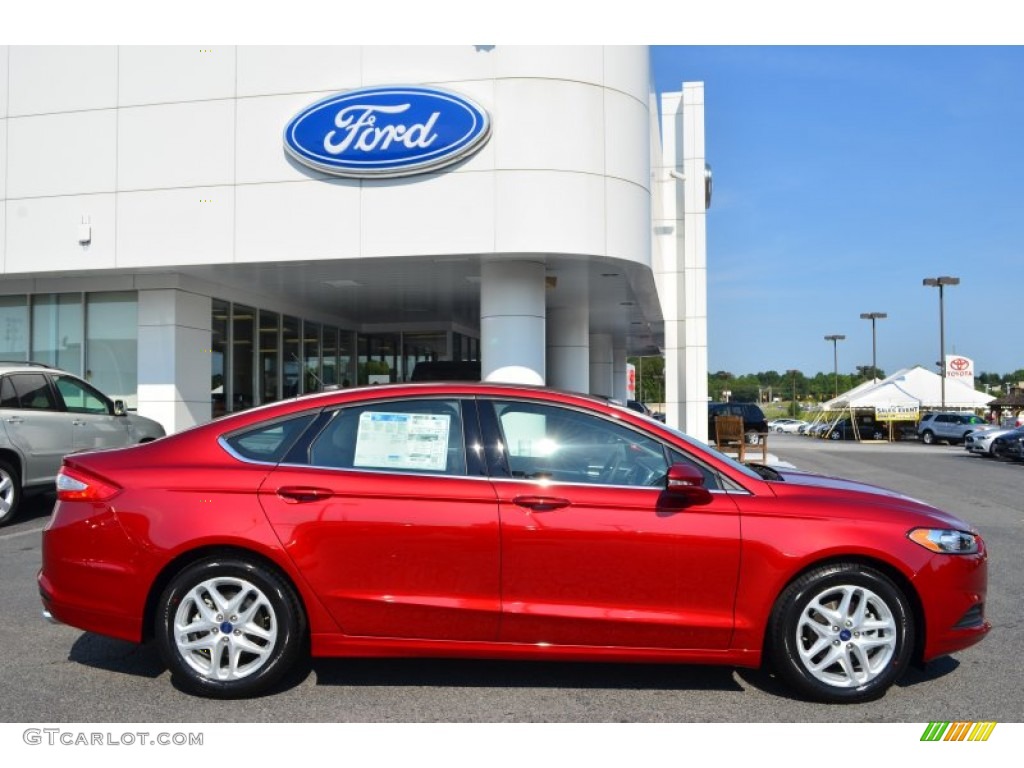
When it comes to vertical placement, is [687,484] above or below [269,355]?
below

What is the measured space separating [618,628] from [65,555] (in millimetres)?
2790

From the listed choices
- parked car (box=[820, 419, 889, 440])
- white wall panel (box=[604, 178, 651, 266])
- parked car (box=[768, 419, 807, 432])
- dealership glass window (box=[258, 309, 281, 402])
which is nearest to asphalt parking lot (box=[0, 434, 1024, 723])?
white wall panel (box=[604, 178, 651, 266])

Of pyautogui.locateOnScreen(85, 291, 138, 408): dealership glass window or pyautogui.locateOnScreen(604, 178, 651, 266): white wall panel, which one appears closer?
pyautogui.locateOnScreen(604, 178, 651, 266): white wall panel

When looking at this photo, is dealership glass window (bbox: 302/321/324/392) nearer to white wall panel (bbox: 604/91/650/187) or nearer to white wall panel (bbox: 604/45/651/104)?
white wall panel (bbox: 604/91/650/187)

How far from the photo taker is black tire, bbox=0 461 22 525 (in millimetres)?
9211

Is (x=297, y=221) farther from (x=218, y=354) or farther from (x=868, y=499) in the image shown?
(x=868, y=499)

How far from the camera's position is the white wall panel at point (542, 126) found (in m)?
11.3

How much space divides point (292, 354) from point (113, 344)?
440 centimetres

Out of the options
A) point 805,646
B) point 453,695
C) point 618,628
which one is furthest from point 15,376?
point 805,646

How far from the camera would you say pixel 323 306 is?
17.8 metres

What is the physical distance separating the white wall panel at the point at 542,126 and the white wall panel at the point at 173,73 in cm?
402

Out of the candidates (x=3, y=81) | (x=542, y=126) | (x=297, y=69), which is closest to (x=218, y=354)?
(x=3, y=81)

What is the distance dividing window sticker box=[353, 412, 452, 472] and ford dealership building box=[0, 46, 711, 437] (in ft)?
24.0

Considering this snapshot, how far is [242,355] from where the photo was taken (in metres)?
15.9
